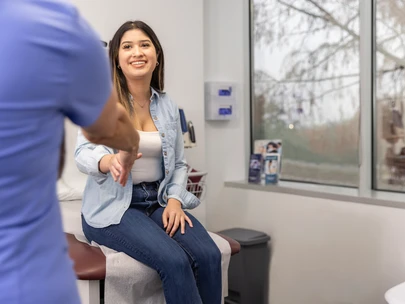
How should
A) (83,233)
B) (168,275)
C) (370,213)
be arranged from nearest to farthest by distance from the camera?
(168,275)
(83,233)
(370,213)

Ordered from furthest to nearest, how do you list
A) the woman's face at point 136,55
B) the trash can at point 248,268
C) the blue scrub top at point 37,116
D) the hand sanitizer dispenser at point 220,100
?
1. the hand sanitizer dispenser at point 220,100
2. the trash can at point 248,268
3. the woman's face at point 136,55
4. the blue scrub top at point 37,116

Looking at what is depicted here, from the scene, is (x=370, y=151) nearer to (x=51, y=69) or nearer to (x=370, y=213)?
(x=370, y=213)

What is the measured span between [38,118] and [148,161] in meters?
1.29

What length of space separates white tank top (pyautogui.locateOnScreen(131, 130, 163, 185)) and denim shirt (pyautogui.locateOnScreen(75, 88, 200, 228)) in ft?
0.07

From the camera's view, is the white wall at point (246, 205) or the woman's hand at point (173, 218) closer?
the woman's hand at point (173, 218)

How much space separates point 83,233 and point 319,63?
1.54 metres

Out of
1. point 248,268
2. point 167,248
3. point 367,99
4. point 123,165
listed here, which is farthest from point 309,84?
point 123,165

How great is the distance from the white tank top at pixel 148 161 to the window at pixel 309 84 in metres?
1.18

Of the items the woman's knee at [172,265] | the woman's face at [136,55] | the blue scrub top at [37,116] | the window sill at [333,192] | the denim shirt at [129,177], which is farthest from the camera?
the window sill at [333,192]

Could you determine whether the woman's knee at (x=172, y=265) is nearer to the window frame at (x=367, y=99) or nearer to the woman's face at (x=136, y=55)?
the woman's face at (x=136, y=55)

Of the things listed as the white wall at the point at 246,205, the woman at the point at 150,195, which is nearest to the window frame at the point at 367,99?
the white wall at the point at 246,205

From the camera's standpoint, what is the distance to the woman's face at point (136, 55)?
6.66 ft

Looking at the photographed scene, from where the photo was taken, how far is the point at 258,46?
317cm

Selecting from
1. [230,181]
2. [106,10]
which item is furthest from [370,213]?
[106,10]
